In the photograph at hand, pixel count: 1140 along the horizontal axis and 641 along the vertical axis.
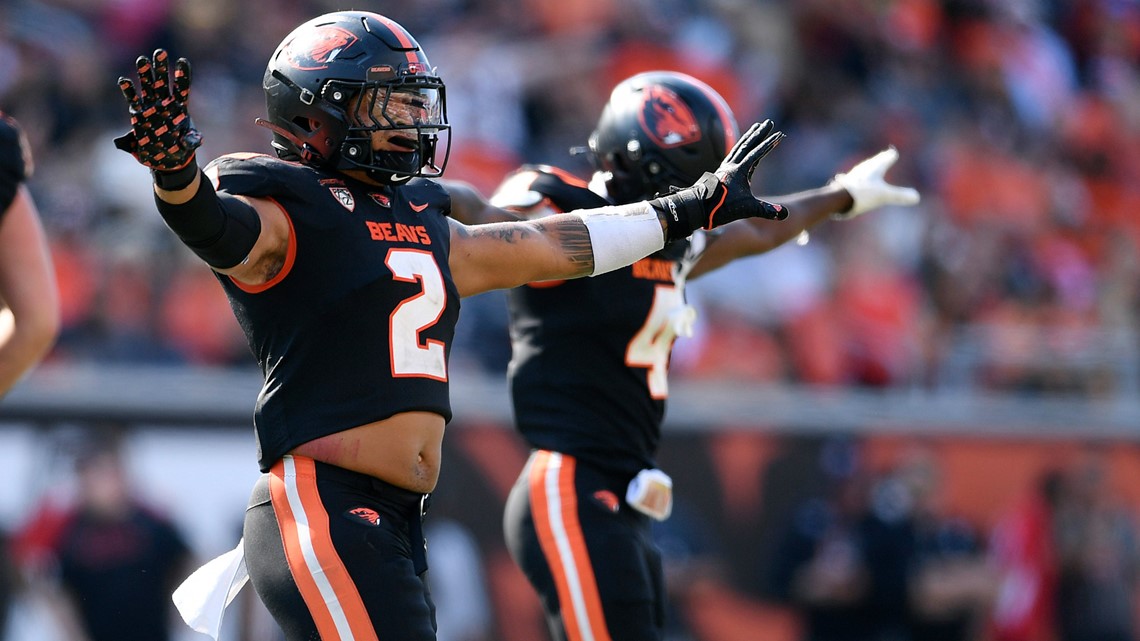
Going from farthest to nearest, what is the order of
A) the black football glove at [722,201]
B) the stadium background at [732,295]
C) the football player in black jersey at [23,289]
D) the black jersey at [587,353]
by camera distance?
1. the stadium background at [732,295]
2. the black jersey at [587,353]
3. the black football glove at [722,201]
4. the football player in black jersey at [23,289]

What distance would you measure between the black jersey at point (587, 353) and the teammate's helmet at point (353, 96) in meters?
1.03

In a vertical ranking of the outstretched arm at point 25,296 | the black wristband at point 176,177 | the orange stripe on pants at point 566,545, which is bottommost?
the orange stripe on pants at point 566,545

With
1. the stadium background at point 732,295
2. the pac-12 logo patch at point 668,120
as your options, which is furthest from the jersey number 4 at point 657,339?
the stadium background at point 732,295

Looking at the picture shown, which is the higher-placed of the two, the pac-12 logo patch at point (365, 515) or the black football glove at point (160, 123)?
the black football glove at point (160, 123)

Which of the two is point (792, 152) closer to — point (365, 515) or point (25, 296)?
point (365, 515)

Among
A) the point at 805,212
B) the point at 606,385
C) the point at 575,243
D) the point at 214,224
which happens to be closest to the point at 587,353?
the point at 606,385

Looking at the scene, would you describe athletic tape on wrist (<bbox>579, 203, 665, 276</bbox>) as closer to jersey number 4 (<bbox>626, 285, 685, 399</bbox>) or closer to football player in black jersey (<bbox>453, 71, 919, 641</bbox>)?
football player in black jersey (<bbox>453, 71, 919, 641</bbox>)

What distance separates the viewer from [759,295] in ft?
32.3

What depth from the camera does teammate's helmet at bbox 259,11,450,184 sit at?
3.78 metres

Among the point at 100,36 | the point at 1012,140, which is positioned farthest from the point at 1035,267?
the point at 100,36

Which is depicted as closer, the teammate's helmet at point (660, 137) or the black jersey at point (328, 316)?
the black jersey at point (328, 316)

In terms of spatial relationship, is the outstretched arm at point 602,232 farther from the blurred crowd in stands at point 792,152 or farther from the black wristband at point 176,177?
→ the blurred crowd in stands at point 792,152

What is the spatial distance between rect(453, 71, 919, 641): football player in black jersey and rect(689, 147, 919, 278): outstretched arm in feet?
0.79

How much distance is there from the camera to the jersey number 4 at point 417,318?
365cm
